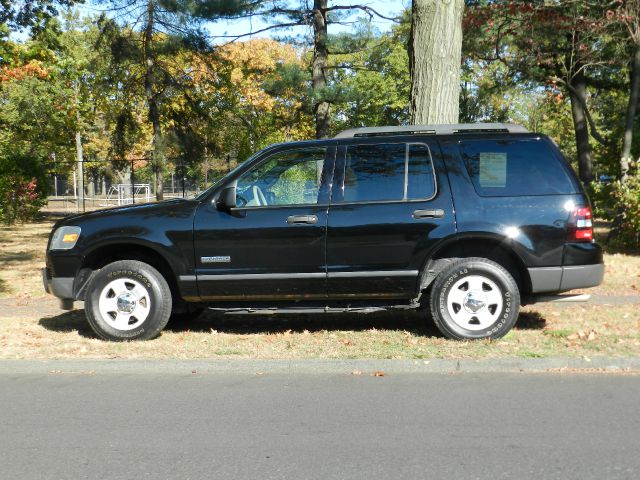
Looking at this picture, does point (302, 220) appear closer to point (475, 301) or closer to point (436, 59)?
point (475, 301)

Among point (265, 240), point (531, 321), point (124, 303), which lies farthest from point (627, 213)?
point (124, 303)

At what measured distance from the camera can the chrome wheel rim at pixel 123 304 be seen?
6.99m

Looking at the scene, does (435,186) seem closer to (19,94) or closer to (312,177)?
(312,177)

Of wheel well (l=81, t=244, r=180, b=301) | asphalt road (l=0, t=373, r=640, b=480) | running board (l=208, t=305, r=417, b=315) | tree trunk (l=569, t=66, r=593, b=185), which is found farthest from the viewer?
tree trunk (l=569, t=66, r=593, b=185)

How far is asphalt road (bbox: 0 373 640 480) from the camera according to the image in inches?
156

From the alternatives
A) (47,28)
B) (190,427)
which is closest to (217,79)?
(47,28)

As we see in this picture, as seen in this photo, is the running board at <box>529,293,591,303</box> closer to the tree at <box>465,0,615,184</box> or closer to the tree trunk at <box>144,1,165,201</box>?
the tree at <box>465,0,615,184</box>

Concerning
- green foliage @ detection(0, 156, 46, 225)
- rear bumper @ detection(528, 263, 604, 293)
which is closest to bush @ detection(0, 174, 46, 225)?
green foliage @ detection(0, 156, 46, 225)

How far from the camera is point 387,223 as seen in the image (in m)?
6.73

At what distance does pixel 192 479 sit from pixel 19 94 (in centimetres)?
3213

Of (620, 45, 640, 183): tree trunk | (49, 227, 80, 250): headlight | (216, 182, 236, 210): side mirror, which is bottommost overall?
(49, 227, 80, 250): headlight

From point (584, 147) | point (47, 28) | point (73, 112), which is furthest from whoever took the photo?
point (73, 112)

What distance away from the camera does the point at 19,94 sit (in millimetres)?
32062

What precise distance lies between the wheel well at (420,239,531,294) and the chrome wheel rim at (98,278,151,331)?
9.19 feet
